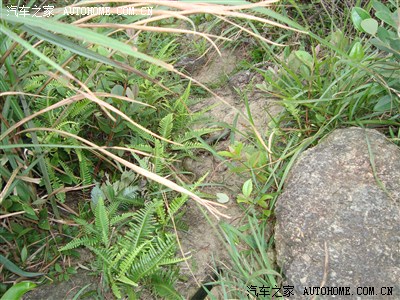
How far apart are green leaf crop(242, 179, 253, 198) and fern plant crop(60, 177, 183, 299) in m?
0.30

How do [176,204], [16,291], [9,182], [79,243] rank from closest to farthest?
[16,291]
[9,182]
[79,243]
[176,204]

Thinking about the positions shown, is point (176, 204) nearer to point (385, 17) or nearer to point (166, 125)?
point (166, 125)

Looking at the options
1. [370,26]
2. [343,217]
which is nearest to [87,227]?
[343,217]

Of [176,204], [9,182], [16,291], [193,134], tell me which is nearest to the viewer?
[16,291]

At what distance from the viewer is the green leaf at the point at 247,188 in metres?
1.78

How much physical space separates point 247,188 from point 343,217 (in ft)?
Result: 1.14

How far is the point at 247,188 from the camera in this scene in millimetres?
1789

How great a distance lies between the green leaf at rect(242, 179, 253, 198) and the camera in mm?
1784

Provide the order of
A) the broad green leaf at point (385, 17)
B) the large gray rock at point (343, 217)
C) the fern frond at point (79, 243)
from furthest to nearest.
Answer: the broad green leaf at point (385, 17)
the fern frond at point (79, 243)
the large gray rock at point (343, 217)

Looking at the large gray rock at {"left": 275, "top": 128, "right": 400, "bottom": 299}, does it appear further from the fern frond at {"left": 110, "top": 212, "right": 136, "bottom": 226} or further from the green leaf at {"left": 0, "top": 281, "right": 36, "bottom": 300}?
the green leaf at {"left": 0, "top": 281, "right": 36, "bottom": 300}

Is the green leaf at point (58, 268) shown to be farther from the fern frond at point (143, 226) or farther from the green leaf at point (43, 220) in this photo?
the fern frond at point (143, 226)

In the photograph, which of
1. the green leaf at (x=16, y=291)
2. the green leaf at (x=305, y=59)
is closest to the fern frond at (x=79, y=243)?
the green leaf at (x=16, y=291)

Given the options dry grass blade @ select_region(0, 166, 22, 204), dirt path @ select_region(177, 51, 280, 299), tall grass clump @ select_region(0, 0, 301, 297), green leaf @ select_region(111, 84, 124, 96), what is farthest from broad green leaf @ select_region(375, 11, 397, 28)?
dry grass blade @ select_region(0, 166, 22, 204)

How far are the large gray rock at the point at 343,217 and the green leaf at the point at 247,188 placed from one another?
112 mm
